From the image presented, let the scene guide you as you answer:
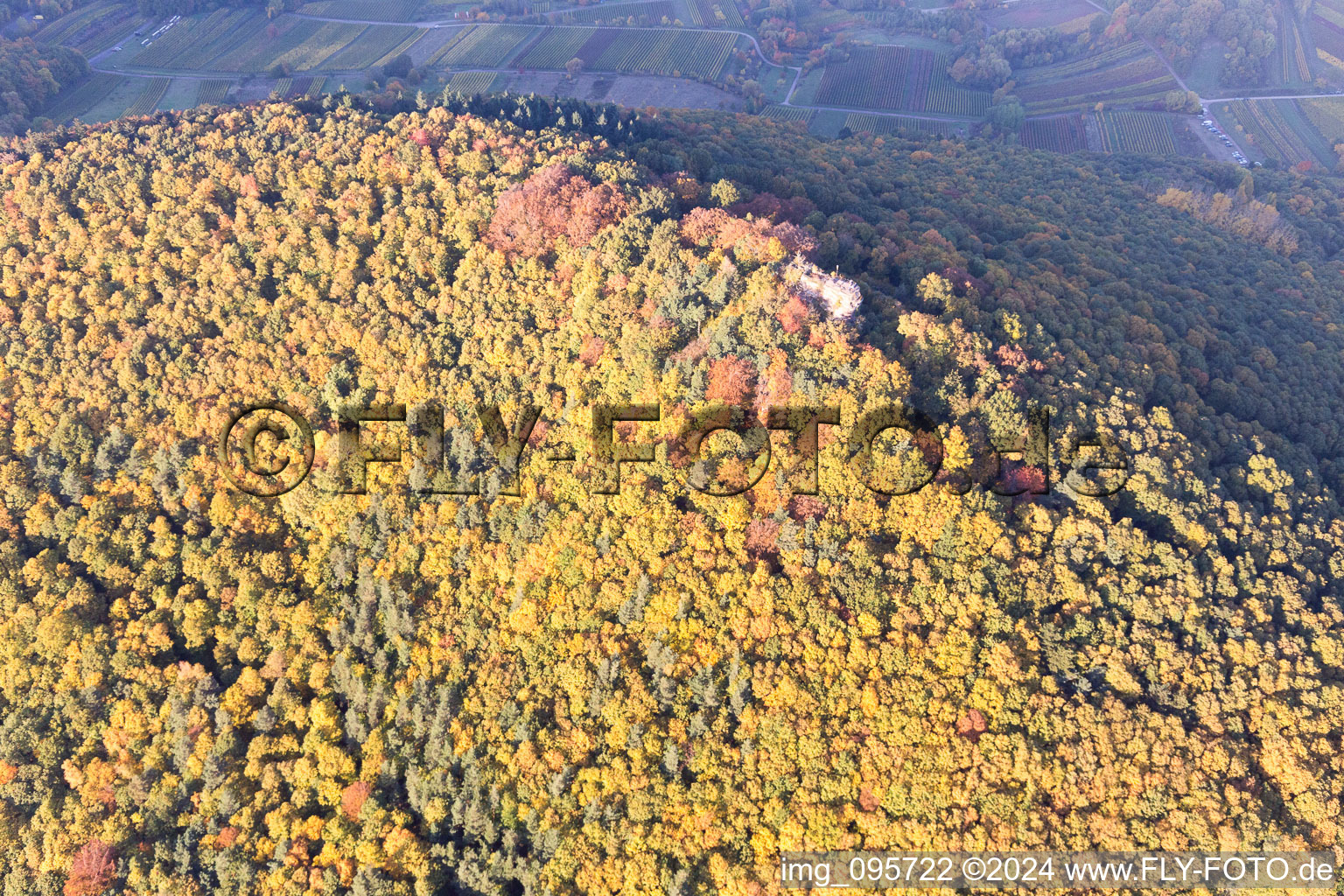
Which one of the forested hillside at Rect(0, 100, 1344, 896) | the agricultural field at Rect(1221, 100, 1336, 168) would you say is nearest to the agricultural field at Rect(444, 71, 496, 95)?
the forested hillside at Rect(0, 100, 1344, 896)

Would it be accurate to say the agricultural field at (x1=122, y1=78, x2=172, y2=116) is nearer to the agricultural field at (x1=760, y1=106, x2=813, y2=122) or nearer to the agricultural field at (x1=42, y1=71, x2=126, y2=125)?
the agricultural field at (x1=42, y1=71, x2=126, y2=125)

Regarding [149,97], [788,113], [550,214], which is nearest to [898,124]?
[788,113]

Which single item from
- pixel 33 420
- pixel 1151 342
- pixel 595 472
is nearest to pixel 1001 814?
pixel 595 472

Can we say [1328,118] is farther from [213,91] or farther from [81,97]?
[81,97]

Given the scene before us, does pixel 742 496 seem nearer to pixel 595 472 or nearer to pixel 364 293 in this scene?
pixel 595 472

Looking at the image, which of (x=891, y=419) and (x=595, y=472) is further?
(x=595, y=472)

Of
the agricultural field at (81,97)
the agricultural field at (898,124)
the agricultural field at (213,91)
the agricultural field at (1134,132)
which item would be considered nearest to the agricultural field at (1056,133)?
the agricultural field at (1134,132)
